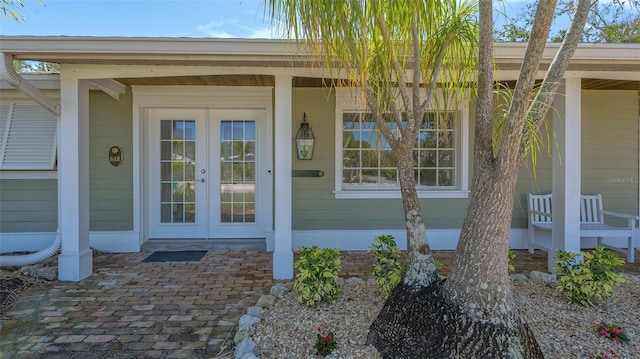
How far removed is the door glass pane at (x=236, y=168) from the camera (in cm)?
521

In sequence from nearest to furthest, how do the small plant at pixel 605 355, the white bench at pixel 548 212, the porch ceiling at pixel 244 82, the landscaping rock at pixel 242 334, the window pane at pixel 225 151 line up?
the small plant at pixel 605 355 → the landscaping rock at pixel 242 334 → the porch ceiling at pixel 244 82 → the white bench at pixel 548 212 → the window pane at pixel 225 151

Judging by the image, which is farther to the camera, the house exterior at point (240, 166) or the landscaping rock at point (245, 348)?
the house exterior at point (240, 166)

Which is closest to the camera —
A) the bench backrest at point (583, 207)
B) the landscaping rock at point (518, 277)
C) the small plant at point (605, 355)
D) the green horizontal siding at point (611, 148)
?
the small plant at point (605, 355)

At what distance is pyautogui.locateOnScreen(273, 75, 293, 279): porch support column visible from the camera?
3.72 metres

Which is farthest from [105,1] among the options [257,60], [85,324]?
[85,324]

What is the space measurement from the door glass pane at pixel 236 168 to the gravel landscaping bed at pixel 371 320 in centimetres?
232

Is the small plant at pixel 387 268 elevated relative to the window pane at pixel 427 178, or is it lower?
lower

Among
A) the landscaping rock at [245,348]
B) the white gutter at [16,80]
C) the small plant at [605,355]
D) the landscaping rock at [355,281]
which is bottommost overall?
the landscaping rock at [245,348]

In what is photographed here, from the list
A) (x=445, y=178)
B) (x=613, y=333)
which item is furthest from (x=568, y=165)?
(x=613, y=333)

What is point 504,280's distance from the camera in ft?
6.72

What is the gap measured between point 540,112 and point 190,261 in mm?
3975

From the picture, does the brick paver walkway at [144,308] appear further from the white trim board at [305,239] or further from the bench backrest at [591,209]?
the bench backrest at [591,209]

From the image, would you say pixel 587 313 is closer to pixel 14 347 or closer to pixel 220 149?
pixel 14 347

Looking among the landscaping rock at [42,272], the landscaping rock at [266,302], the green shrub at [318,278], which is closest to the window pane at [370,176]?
the green shrub at [318,278]
